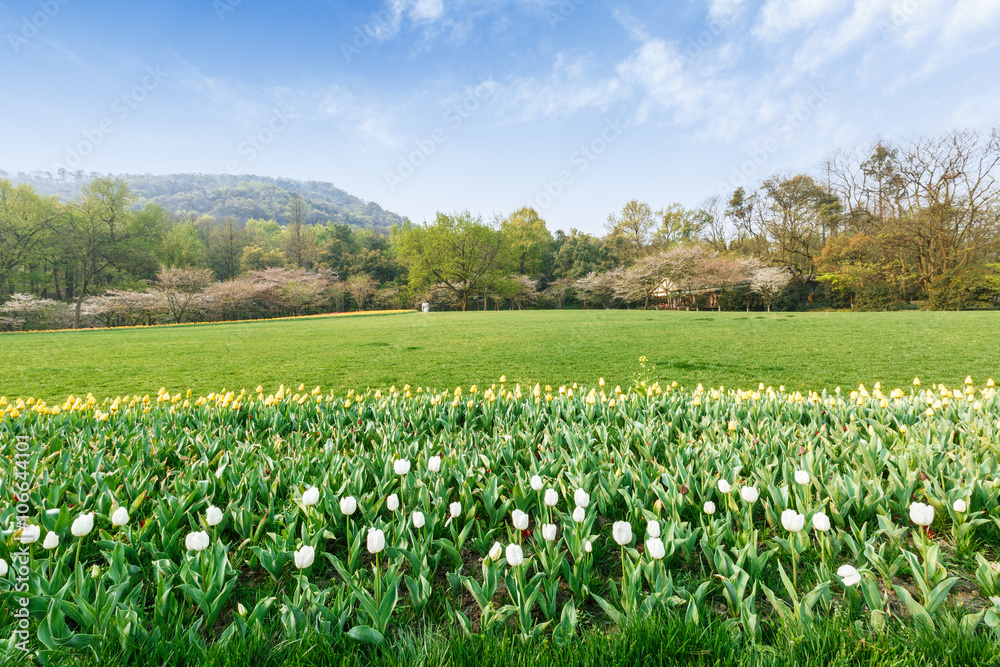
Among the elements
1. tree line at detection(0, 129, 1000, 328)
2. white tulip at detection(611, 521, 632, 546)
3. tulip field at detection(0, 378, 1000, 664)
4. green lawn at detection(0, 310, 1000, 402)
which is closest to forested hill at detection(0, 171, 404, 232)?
tree line at detection(0, 129, 1000, 328)

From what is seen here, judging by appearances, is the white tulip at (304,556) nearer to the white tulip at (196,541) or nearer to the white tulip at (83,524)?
the white tulip at (196,541)

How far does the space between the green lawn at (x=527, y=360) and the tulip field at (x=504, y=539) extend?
349cm

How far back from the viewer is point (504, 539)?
189cm

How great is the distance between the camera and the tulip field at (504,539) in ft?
3.89

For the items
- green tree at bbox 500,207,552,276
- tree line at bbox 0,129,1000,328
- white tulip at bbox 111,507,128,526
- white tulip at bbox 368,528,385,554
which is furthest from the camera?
green tree at bbox 500,207,552,276

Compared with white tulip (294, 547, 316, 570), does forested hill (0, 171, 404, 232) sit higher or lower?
higher

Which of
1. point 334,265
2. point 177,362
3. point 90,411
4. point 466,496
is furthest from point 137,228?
point 466,496

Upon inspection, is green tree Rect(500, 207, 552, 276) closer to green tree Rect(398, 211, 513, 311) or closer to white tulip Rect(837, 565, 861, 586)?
green tree Rect(398, 211, 513, 311)

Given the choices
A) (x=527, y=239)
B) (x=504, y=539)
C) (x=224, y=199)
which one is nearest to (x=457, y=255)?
(x=527, y=239)

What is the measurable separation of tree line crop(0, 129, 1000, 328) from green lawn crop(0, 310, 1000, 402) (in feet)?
60.5

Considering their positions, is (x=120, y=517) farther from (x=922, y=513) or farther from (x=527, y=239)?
(x=527, y=239)

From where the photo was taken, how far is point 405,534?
1628mm

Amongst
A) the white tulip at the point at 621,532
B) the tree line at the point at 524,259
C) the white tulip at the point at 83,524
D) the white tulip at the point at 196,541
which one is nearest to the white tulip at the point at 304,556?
the white tulip at the point at 196,541

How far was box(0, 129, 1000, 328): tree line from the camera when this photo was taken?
25.2 m
